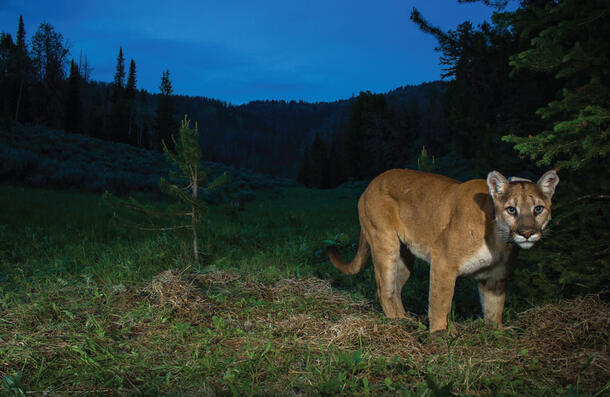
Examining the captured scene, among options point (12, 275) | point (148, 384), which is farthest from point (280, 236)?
point (148, 384)

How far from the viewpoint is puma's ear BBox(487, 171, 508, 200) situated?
12.7 ft

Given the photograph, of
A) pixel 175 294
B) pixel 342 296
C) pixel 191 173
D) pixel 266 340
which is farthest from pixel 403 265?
pixel 191 173

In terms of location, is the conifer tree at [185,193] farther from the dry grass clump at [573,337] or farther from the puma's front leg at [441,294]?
the dry grass clump at [573,337]

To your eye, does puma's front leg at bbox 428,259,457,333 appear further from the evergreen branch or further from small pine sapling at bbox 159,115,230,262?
small pine sapling at bbox 159,115,230,262

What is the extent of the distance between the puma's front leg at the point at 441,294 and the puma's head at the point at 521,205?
29.0 inches

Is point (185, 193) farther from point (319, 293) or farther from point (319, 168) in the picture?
point (319, 168)

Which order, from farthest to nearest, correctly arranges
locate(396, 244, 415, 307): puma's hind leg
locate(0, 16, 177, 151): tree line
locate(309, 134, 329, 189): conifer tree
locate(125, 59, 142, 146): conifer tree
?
locate(125, 59, 142, 146): conifer tree < locate(309, 134, 329, 189): conifer tree < locate(0, 16, 177, 151): tree line < locate(396, 244, 415, 307): puma's hind leg

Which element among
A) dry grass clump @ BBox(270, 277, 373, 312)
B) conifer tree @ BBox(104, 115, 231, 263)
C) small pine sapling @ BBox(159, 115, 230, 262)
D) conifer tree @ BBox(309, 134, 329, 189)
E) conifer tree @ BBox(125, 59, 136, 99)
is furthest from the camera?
conifer tree @ BBox(125, 59, 136, 99)

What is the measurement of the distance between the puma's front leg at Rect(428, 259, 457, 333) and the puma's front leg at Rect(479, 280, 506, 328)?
452 mm

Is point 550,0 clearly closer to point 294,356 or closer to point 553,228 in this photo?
point 553,228

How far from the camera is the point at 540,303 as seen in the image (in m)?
4.50

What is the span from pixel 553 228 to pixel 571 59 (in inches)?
72.1

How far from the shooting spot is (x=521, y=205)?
12.1ft

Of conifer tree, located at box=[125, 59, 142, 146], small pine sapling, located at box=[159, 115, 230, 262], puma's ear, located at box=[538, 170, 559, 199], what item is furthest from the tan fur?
conifer tree, located at box=[125, 59, 142, 146]
